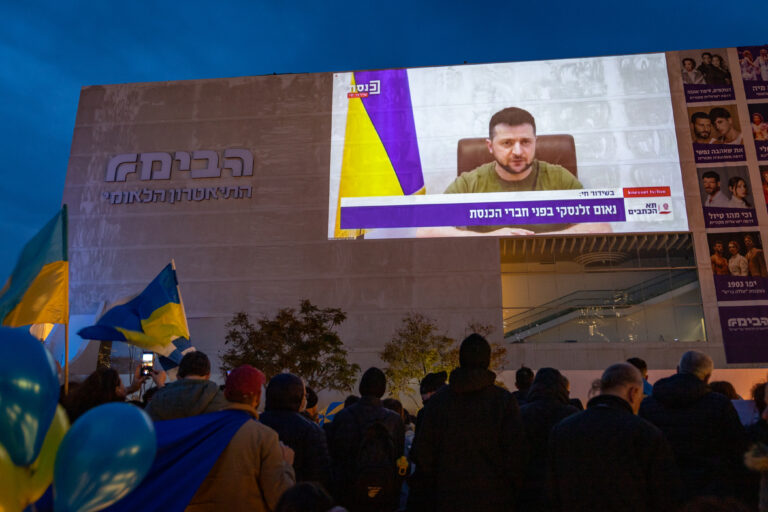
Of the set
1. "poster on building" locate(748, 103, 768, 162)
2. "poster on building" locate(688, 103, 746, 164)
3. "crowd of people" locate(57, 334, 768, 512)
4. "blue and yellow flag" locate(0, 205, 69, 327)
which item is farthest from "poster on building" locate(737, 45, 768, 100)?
"blue and yellow flag" locate(0, 205, 69, 327)

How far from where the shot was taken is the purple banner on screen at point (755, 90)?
23250 mm

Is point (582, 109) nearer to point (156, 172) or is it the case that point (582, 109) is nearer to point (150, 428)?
point (156, 172)

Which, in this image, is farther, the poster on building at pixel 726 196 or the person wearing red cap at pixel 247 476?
the poster on building at pixel 726 196

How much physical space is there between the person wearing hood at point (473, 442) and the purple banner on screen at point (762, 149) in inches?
955

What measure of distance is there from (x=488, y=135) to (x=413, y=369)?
9.75 metres

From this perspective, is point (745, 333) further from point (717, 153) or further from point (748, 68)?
point (748, 68)

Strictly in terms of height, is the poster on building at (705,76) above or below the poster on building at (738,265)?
above

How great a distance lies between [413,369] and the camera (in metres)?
19.9

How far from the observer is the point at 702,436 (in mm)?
3350

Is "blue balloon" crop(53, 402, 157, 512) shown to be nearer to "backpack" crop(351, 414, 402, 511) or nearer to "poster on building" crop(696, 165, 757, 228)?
"backpack" crop(351, 414, 402, 511)

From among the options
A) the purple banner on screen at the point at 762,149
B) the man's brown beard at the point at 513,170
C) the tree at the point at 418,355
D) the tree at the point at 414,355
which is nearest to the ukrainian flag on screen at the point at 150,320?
the tree at the point at 418,355

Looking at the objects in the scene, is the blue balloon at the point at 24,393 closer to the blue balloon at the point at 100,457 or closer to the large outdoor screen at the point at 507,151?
the blue balloon at the point at 100,457

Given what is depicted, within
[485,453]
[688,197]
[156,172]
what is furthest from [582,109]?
[485,453]

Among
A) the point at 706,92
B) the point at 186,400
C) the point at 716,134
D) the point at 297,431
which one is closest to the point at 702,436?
the point at 297,431
